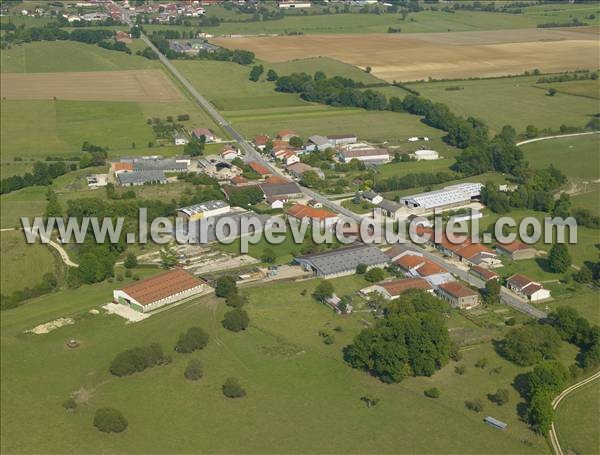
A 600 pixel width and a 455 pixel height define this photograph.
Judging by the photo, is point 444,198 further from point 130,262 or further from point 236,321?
point 236,321

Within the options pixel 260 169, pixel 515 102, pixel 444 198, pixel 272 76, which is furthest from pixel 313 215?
pixel 272 76

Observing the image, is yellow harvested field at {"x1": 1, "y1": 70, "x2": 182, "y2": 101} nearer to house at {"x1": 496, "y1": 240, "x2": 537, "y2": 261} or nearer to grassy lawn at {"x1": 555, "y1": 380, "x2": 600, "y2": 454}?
house at {"x1": 496, "y1": 240, "x2": 537, "y2": 261}

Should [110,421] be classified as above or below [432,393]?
above

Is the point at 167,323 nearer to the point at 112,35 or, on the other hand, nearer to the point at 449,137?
the point at 449,137

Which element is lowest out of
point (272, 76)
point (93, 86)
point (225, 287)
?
point (225, 287)

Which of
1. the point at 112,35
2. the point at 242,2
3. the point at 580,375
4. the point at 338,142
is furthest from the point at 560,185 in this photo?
the point at 242,2

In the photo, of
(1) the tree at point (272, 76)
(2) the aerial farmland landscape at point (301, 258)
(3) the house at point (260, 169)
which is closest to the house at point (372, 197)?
(2) the aerial farmland landscape at point (301, 258)

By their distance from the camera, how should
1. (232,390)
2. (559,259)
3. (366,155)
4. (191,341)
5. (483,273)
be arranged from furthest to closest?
(366,155) → (559,259) → (483,273) → (191,341) → (232,390)
